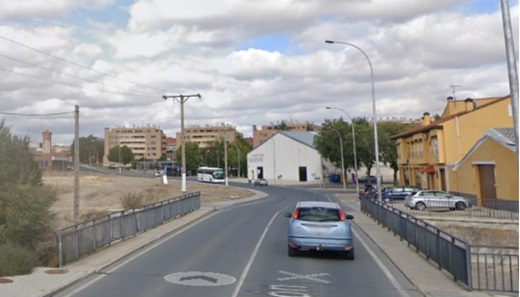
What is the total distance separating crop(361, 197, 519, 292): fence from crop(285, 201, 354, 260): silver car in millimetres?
2088

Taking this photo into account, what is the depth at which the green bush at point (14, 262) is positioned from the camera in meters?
10.0

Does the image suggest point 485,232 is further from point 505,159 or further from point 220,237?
point 220,237

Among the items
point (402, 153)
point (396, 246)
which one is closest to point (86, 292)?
point (396, 246)

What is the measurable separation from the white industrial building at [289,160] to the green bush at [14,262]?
272ft

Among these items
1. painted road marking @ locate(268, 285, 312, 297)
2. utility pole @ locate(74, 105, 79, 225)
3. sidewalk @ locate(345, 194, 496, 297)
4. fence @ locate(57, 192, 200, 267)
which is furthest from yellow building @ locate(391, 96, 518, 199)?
painted road marking @ locate(268, 285, 312, 297)

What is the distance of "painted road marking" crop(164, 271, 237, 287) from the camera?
960 cm

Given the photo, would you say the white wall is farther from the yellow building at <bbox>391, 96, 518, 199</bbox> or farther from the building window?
the building window

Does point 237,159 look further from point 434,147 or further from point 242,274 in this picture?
point 242,274

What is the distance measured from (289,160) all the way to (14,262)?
87.6 m

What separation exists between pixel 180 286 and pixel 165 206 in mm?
13646

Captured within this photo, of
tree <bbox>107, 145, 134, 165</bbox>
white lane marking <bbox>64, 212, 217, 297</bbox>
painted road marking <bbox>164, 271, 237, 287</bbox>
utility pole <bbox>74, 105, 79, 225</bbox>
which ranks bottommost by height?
painted road marking <bbox>164, 271, 237, 287</bbox>

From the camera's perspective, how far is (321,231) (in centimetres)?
1213

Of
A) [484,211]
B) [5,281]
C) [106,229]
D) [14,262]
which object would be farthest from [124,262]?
[484,211]

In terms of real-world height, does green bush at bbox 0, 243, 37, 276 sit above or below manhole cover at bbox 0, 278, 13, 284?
above
